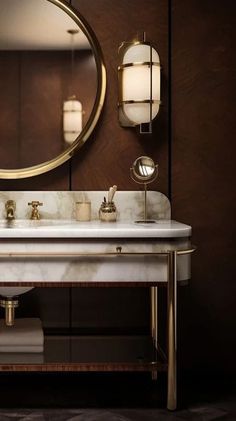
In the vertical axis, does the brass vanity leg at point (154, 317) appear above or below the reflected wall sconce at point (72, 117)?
below

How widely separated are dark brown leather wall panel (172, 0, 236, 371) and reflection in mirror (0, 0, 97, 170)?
443 mm

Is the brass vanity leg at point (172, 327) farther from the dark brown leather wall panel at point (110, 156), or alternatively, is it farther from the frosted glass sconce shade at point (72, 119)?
the frosted glass sconce shade at point (72, 119)

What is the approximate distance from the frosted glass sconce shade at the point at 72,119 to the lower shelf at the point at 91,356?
0.91 m

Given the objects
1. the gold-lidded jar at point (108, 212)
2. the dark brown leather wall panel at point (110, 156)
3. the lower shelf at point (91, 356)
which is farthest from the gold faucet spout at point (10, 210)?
the lower shelf at point (91, 356)

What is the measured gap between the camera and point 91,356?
8.16 ft

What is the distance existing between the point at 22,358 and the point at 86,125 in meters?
1.07

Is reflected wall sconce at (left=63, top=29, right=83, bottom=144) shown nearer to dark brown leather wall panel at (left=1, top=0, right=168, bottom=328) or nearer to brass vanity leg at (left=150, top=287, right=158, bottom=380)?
dark brown leather wall panel at (left=1, top=0, right=168, bottom=328)

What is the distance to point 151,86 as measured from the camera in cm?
269

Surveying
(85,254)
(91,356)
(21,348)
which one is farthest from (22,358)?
(85,254)

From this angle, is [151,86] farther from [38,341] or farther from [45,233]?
[38,341]

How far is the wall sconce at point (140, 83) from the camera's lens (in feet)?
8.85

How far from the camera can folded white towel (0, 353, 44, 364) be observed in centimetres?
240

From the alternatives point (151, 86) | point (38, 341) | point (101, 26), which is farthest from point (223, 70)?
point (38, 341)

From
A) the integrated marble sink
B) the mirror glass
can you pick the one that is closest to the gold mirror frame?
the mirror glass
